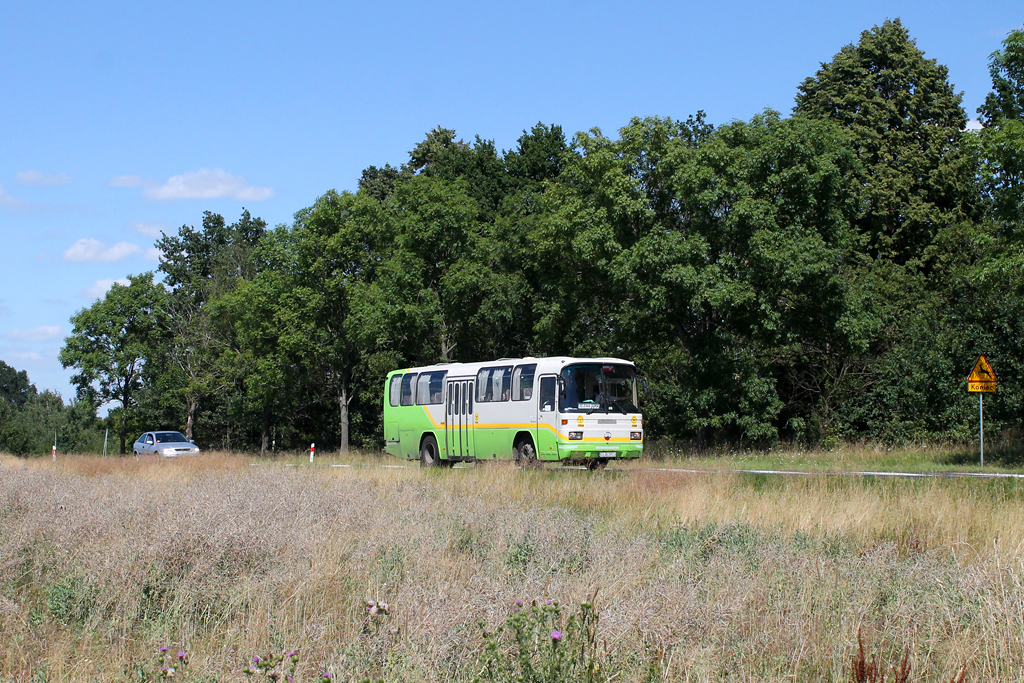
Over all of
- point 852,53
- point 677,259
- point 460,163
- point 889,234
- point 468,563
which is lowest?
point 468,563

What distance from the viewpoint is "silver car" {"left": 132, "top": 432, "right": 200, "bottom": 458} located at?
3959cm

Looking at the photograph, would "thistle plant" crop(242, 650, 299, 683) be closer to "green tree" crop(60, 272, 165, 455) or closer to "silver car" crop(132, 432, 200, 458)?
"silver car" crop(132, 432, 200, 458)

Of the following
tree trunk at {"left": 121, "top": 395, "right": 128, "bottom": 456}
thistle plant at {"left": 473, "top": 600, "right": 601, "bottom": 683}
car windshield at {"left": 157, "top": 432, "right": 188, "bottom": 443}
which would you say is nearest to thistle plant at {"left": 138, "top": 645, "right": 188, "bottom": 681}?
thistle plant at {"left": 473, "top": 600, "right": 601, "bottom": 683}

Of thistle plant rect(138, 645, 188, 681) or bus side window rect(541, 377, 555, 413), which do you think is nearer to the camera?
thistle plant rect(138, 645, 188, 681)

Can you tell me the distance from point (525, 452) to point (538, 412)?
129 cm

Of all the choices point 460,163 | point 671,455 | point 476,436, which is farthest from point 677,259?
point 460,163

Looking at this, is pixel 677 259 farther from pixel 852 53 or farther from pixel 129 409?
pixel 129 409

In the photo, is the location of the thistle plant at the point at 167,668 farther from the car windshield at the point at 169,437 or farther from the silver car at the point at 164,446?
the car windshield at the point at 169,437

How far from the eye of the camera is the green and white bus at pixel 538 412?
24.4m

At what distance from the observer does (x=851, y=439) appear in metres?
36.5

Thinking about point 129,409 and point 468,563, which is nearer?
point 468,563

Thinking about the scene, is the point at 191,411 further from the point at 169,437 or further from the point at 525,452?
the point at 525,452

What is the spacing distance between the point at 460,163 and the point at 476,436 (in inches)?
927

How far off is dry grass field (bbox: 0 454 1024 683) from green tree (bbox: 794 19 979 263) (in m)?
30.2
